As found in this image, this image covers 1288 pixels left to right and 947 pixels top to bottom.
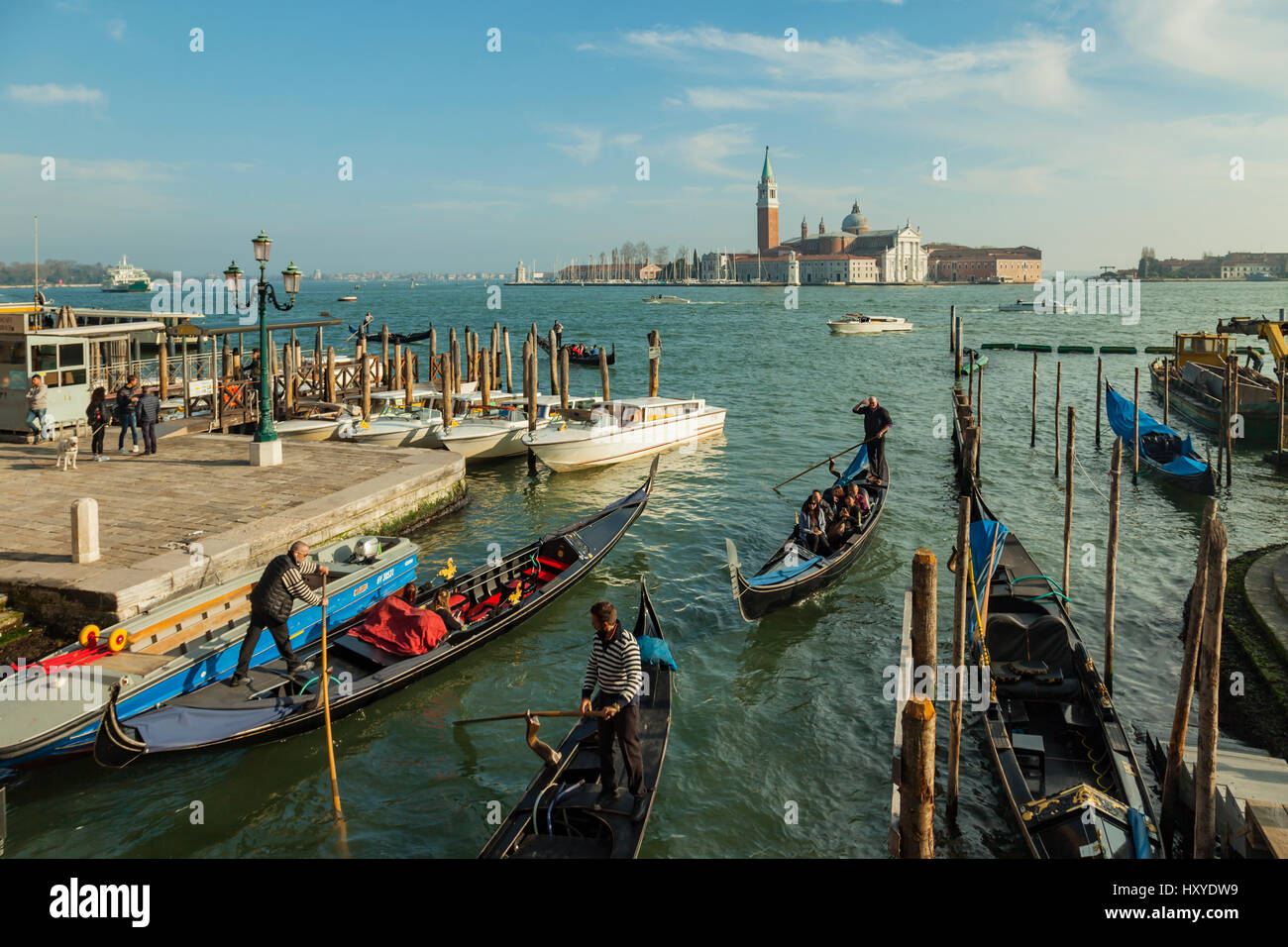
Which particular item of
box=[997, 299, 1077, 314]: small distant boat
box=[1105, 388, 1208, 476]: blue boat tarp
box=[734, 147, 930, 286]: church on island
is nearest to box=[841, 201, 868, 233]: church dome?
box=[734, 147, 930, 286]: church on island

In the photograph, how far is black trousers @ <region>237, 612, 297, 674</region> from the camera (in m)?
7.54

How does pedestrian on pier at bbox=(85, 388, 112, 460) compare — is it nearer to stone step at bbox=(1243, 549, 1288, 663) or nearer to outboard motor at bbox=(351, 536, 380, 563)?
outboard motor at bbox=(351, 536, 380, 563)

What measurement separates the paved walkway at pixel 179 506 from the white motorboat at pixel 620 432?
337 centimetres

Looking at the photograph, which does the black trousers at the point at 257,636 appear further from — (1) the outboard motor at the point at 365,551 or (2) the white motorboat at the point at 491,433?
(2) the white motorboat at the point at 491,433

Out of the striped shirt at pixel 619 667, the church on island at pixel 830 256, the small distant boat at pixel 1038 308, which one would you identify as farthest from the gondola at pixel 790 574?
the church on island at pixel 830 256

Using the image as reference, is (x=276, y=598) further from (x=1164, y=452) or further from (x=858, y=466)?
(x=1164, y=452)

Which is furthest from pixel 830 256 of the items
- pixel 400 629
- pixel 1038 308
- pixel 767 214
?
pixel 400 629

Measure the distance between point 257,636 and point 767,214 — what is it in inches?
6898

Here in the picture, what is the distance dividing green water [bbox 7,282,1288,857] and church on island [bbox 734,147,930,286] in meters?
150

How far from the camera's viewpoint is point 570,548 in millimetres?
11203

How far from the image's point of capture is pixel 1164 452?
1812 cm

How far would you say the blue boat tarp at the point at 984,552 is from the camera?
342 inches
